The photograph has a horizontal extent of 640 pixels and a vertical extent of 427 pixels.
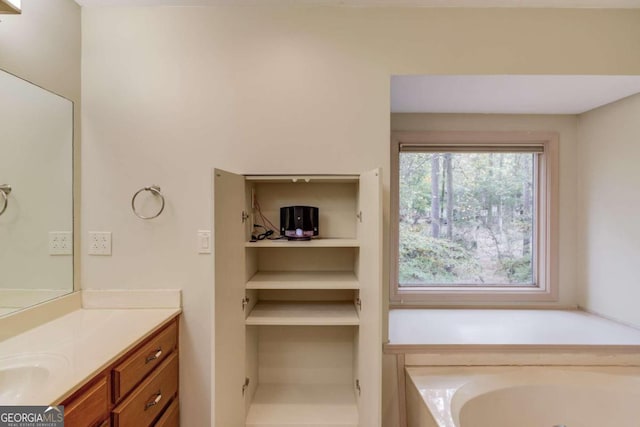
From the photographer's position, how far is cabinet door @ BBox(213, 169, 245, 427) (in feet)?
A: 4.17

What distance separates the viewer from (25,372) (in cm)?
105

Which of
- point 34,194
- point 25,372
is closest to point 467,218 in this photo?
point 25,372

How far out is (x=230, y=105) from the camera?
164cm

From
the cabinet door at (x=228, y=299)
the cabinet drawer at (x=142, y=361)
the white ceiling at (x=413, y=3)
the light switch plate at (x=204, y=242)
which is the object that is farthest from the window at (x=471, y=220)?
the cabinet drawer at (x=142, y=361)

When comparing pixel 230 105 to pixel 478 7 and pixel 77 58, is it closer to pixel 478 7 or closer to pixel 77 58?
pixel 77 58

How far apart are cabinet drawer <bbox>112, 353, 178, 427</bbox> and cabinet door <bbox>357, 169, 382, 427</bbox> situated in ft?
3.26

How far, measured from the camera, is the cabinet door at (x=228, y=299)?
4.17ft

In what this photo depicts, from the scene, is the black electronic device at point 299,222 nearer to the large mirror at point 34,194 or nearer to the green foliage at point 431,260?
the green foliage at point 431,260

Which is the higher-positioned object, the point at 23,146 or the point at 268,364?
the point at 23,146

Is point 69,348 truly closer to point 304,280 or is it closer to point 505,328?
point 304,280

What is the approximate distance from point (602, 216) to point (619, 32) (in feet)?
3.60

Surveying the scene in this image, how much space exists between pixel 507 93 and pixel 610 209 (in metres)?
1.03

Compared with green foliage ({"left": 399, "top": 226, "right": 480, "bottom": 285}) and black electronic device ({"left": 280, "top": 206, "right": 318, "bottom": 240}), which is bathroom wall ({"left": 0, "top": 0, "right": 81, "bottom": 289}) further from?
green foliage ({"left": 399, "top": 226, "right": 480, "bottom": 285})

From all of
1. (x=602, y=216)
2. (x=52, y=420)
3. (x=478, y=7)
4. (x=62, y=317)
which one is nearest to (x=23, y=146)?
(x=62, y=317)
